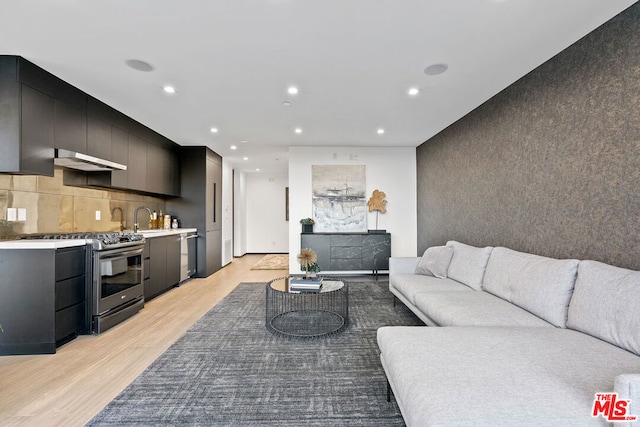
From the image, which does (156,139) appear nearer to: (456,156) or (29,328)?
(29,328)

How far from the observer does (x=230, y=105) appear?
3.51 m

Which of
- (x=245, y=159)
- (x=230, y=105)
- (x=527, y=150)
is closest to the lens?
(x=527, y=150)

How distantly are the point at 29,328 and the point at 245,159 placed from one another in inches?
193

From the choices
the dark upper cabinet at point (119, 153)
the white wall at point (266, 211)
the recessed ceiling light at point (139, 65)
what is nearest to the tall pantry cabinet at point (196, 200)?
the dark upper cabinet at point (119, 153)

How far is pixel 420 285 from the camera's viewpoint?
3004mm

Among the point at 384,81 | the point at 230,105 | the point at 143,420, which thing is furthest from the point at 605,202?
the point at 230,105

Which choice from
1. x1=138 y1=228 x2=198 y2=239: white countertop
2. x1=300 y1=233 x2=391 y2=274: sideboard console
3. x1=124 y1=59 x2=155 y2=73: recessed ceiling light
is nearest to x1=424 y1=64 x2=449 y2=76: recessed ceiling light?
x1=124 y1=59 x2=155 y2=73: recessed ceiling light

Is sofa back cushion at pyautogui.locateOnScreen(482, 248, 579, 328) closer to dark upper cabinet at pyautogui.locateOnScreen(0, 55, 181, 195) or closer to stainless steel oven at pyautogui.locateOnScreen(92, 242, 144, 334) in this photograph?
stainless steel oven at pyautogui.locateOnScreen(92, 242, 144, 334)

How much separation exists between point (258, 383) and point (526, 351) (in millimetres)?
1611

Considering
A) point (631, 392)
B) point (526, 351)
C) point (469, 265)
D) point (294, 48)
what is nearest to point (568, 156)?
point (469, 265)

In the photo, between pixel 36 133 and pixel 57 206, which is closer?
pixel 36 133

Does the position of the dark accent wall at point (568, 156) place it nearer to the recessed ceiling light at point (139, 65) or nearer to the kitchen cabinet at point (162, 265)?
the recessed ceiling light at point (139, 65)

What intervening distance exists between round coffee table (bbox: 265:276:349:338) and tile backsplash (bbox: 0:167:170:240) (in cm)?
244

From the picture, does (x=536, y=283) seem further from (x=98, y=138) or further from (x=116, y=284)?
(x=98, y=138)
